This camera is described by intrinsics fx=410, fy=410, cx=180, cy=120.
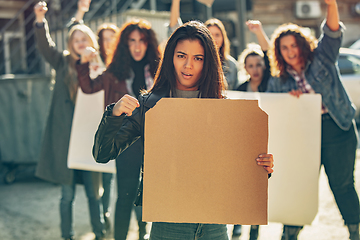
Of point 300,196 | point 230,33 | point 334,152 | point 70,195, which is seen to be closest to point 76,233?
point 70,195

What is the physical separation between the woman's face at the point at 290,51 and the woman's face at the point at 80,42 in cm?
155

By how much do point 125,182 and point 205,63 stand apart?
126cm

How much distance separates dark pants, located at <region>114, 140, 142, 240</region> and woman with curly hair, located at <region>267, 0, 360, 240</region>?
1.20m

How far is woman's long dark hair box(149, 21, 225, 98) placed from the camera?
184 cm

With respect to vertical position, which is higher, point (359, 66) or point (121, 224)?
point (359, 66)

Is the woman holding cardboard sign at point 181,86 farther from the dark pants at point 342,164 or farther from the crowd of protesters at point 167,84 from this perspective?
the dark pants at point 342,164

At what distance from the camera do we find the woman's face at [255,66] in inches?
134

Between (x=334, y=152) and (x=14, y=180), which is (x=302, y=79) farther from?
(x=14, y=180)

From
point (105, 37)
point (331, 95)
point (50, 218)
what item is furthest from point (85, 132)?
point (331, 95)

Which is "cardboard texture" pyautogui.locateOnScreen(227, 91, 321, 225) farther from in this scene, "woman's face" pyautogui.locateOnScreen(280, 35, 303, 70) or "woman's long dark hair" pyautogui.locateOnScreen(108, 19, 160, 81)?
"woman's long dark hair" pyautogui.locateOnScreen(108, 19, 160, 81)

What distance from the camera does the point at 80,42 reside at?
3.34 metres

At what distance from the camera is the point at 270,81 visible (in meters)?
3.18

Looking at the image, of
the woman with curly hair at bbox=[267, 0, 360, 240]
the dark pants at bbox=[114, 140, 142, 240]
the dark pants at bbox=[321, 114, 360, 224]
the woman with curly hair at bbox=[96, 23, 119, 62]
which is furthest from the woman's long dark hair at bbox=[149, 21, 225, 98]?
the woman with curly hair at bbox=[96, 23, 119, 62]

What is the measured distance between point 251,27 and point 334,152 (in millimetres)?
1133
